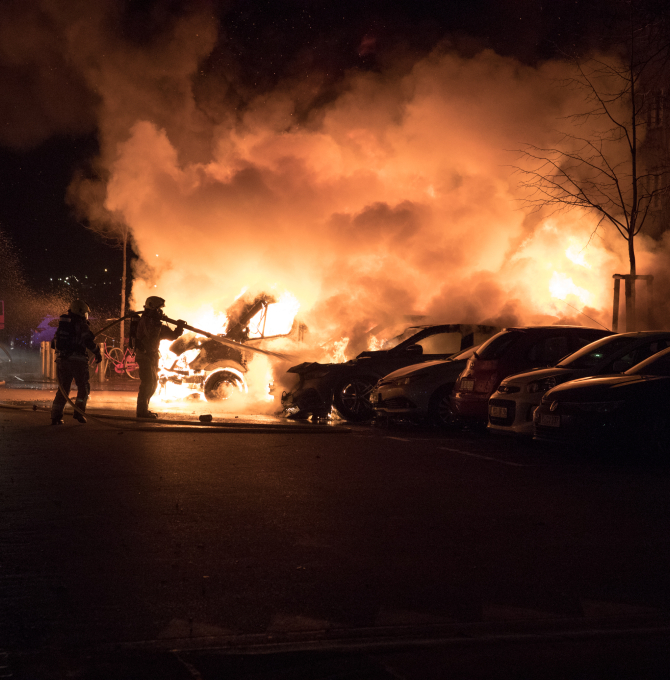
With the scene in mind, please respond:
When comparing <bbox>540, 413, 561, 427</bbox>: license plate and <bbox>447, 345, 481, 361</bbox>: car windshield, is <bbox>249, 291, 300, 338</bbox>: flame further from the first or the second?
<bbox>540, 413, 561, 427</bbox>: license plate

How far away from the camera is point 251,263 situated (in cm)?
1873

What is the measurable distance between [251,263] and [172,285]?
2.05 meters

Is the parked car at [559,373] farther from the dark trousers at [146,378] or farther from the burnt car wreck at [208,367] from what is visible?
the burnt car wreck at [208,367]

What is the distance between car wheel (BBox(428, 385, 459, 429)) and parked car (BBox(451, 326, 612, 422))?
654 mm

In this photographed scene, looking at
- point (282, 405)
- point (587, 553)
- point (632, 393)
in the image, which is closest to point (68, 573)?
point (587, 553)

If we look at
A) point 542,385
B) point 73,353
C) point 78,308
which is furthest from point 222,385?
point 542,385

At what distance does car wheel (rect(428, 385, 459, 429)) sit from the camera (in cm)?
1197

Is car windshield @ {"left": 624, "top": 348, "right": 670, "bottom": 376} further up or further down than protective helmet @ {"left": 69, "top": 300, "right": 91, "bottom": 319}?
further down

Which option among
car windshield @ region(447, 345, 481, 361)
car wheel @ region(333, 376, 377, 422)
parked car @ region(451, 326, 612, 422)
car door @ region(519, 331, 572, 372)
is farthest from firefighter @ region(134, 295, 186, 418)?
car door @ region(519, 331, 572, 372)

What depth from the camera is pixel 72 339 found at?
38.8ft

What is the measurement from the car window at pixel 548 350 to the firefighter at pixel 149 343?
215 inches

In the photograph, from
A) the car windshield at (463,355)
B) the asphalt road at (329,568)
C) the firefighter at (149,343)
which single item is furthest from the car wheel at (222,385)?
the asphalt road at (329,568)

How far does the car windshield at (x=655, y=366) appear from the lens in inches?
349

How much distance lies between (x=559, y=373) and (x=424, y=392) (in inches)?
101
